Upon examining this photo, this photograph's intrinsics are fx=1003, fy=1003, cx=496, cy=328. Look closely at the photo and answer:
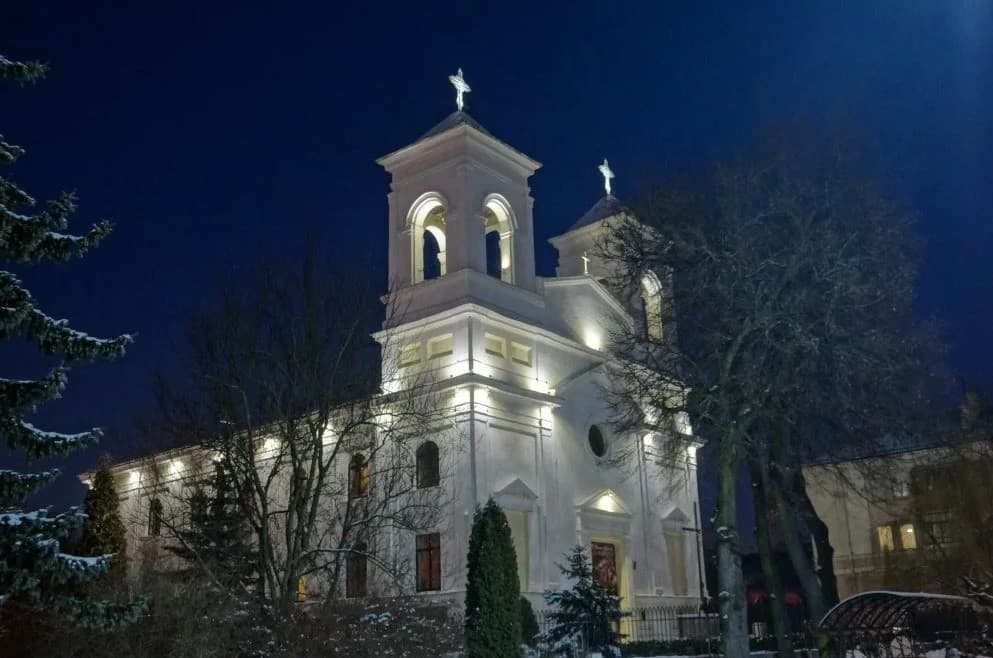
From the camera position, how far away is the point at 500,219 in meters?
35.9

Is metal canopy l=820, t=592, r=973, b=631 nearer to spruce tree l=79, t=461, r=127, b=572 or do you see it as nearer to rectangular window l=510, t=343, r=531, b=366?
rectangular window l=510, t=343, r=531, b=366

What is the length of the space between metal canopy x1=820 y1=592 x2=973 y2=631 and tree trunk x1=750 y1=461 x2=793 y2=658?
2.26 m

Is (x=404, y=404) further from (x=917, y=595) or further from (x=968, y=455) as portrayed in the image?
(x=968, y=455)

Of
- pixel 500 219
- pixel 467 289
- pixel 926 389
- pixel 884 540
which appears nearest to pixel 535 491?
pixel 467 289

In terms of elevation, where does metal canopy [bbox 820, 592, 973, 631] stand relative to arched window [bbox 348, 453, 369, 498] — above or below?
below

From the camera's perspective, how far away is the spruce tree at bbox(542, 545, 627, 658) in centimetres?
2486

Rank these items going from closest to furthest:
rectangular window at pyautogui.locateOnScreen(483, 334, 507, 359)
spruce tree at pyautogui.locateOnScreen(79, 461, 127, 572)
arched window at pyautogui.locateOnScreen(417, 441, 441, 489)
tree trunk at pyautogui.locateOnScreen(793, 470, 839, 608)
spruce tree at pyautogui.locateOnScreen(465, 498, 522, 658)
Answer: spruce tree at pyautogui.locateOnScreen(465, 498, 522, 658), tree trunk at pyautogui.locateOnScreen(793, 470, 839, 608), spruce tree at pyautogui.locateOnScreen(79, 461, 127, 572), arched window at pyautogui.locateOnScreen(417, 441, 441, 489), rectangular window at pyautogui.locateOnScreen(483, 334, 507, 359)

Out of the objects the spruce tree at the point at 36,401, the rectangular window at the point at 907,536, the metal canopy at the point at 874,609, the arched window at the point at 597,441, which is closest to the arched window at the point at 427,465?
the arched window at the point at 597,441

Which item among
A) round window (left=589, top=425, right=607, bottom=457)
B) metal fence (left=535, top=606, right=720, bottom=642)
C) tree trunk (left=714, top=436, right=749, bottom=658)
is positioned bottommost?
metal fence (left=535, top=606, right=720, bottom=642)

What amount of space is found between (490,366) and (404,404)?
20.6 feet

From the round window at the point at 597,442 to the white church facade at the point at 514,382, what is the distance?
0.05m

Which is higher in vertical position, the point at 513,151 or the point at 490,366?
the point at 513,151

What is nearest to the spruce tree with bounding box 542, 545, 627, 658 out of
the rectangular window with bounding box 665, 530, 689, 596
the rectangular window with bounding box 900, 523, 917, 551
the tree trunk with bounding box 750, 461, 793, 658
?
the tree trunk with bounding box 750, 461, 793, 658

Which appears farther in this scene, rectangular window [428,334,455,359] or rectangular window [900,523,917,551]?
rectangular window [900,523,917,551]
